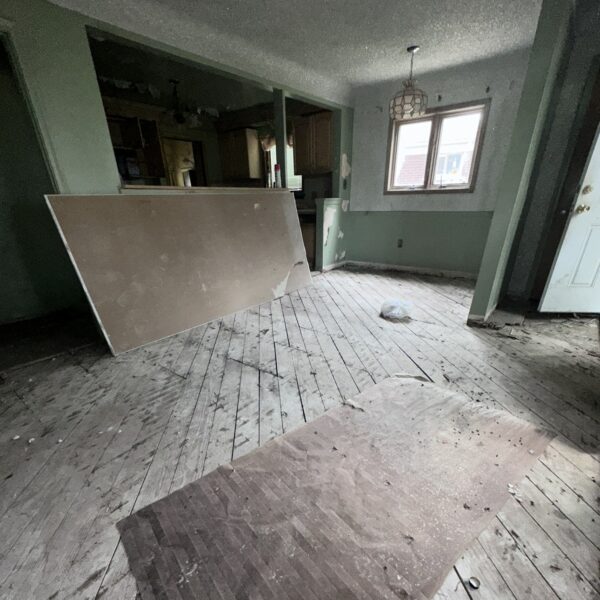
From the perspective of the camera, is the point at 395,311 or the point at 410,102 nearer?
the point at 395,311

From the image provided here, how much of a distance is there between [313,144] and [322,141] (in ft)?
0.52

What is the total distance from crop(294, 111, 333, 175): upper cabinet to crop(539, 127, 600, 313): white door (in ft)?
10.0

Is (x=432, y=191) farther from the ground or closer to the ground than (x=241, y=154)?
closer to the ground

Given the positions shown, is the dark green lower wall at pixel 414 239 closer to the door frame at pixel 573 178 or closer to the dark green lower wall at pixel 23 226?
the door frame at pixel 573 178

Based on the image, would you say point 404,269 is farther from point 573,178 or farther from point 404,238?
point 573,178

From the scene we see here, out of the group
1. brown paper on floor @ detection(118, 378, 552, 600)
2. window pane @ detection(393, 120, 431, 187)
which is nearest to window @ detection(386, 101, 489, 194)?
window pane @ detection(393, 120, 431, 187)

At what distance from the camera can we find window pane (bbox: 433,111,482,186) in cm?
369

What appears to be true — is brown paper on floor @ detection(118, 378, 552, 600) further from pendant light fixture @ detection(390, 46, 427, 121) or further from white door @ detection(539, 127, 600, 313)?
pendant light fixture @ detection(390, 46, 427, 121)

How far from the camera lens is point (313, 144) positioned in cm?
448

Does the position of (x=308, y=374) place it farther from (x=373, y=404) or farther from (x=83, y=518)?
(x=83, y=518)

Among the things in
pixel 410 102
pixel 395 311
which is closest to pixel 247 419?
pixel 395 311

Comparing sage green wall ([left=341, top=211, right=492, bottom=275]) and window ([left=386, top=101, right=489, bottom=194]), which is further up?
window ([left=386, top=101, right=489, bottom=194])

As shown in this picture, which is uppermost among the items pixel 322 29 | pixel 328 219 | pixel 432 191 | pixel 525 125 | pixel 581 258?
pixel 322 29

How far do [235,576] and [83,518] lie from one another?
24.8 inches
